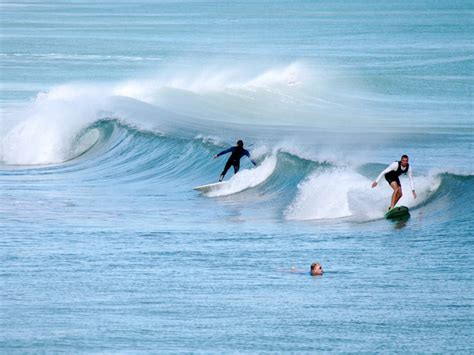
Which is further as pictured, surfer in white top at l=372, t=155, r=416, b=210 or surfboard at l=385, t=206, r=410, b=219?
surfboard at l=385, t=206, r=410, b=219

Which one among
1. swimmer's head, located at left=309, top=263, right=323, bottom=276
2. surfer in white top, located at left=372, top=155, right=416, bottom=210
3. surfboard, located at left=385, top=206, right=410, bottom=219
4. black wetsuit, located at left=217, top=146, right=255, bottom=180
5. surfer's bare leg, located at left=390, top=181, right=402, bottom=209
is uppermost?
black wetsuit, located at left=217, top=146, right=255, bottom=180

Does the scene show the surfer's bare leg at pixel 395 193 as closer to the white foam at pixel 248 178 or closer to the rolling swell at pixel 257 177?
the rolling swell at pixel 257 177

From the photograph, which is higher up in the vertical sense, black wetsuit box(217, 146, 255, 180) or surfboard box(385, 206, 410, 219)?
black wetsuit box(217, 146, 255, 180)

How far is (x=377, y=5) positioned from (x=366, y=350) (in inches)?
5436

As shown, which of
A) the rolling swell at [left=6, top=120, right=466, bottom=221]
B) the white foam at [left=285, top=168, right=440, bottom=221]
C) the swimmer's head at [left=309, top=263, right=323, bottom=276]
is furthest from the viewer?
the rolling swell at [left=6, top=120, right=466, bottom=221]

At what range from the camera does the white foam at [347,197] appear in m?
23.5

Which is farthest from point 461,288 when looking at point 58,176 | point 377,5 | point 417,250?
point 377,5

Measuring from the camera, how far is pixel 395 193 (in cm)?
2241

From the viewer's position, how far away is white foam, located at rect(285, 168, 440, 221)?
2350 centimetres

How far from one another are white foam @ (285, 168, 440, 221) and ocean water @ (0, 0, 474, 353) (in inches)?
2.1

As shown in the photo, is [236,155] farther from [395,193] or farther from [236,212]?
[395,193]

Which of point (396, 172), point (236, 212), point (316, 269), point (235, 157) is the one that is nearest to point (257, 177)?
point (235, 157)

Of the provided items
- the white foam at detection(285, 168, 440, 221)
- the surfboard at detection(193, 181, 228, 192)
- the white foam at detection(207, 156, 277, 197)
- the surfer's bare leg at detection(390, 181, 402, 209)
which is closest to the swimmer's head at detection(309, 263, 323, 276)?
the surfer's bare leg at detection(390, 181, 402, 209)

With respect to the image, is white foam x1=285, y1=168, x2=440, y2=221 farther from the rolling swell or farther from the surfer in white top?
the surfer in white top
